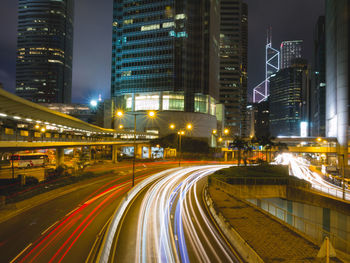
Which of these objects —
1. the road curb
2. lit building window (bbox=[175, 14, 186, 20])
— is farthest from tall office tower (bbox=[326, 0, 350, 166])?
the road curb

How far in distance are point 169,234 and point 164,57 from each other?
90438mm

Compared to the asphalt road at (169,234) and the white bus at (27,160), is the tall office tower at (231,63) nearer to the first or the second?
the white bus at (27,160)

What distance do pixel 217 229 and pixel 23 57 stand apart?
764ft

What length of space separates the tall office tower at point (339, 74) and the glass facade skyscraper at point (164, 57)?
50.0 m

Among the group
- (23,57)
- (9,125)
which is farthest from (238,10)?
(23,57)

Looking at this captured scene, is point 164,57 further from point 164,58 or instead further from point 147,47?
point 147,47

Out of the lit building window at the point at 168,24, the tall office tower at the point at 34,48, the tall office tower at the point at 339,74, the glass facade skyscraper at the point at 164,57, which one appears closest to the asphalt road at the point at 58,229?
the glass facade skyscraper at the point at 164,57

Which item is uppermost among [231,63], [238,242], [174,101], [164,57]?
[231,63]

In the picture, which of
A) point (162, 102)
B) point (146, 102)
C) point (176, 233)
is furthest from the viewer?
point (146, 102)

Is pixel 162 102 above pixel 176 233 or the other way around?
above

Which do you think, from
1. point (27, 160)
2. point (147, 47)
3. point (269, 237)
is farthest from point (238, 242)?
point (147, 47)

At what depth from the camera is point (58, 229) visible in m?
14.2

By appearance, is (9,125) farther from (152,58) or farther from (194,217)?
(152,58)

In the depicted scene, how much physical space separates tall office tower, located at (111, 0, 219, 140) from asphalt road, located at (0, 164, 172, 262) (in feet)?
241
